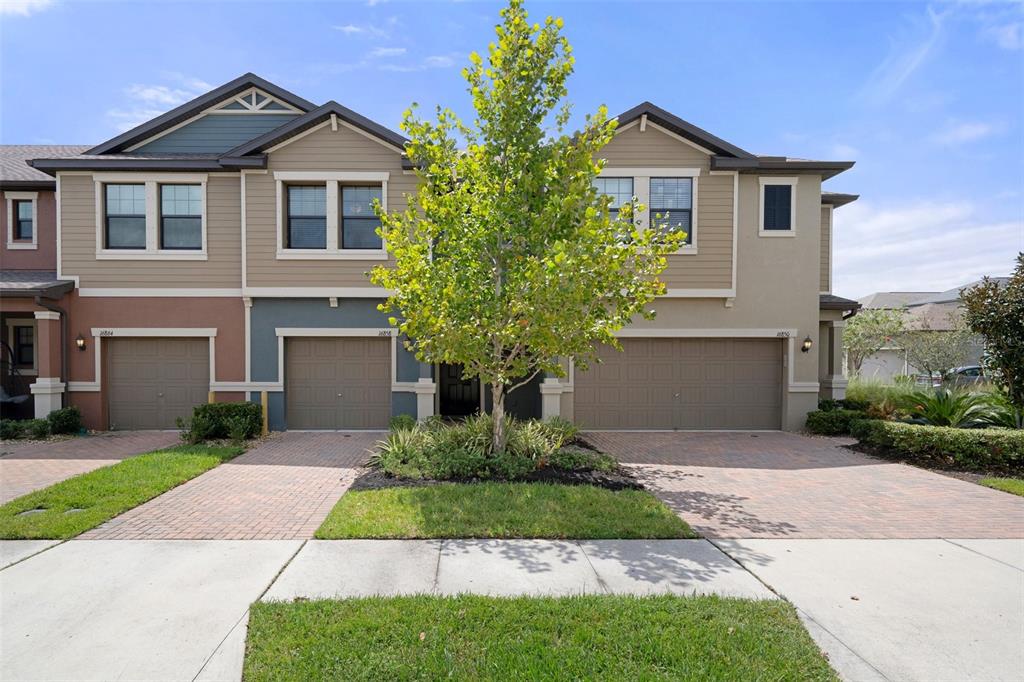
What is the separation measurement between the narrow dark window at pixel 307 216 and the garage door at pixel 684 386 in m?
7.09

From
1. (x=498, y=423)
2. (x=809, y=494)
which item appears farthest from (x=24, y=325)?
(x=809, y=494)

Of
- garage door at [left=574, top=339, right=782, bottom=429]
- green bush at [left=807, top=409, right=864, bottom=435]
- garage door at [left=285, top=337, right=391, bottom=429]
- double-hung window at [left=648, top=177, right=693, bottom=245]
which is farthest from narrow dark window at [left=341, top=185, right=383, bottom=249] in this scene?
green bush at [left=807, top=409, right=864, bottom=435]

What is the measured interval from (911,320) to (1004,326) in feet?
65.8

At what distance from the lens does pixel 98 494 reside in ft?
21.7

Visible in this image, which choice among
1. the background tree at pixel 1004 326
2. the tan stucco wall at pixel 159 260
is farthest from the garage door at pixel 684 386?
the tan stucco wall at pixel 159 260

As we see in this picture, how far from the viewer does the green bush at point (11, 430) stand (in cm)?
1042

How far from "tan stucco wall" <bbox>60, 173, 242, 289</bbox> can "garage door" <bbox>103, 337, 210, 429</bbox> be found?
142cm

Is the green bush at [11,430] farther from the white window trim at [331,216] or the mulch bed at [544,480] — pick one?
the mulch bed at [544,480]

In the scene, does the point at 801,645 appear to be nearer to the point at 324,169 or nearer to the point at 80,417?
the point at 324,169

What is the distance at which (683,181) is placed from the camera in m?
12.0

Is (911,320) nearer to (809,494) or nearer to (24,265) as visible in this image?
(809,494)

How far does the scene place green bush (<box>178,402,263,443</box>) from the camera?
1012cm

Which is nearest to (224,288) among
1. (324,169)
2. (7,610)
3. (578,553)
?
(324,169)

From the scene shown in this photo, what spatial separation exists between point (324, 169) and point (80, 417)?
26.4ft
